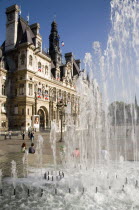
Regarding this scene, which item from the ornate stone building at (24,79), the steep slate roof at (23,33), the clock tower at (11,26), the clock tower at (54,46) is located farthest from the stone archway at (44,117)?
the clock tower at (54,46)

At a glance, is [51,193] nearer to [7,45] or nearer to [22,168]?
[22,168]

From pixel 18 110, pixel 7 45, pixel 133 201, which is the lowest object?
pixel 133 201

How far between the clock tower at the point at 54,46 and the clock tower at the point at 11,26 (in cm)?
1388

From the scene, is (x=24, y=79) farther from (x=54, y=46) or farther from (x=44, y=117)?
(x=54, y=46)

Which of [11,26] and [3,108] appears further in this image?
[11,26]

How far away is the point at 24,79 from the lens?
3478cm

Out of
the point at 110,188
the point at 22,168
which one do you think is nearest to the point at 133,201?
the point at 110,188

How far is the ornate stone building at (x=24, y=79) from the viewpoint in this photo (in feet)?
114

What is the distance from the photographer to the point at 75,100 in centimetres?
5559

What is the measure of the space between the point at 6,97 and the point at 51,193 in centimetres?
3056

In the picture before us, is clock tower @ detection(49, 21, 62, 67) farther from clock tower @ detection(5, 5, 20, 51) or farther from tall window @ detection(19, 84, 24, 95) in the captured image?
tall window @ detection(19, 84, 24, 95)

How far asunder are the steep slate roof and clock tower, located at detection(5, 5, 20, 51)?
2.77 feet

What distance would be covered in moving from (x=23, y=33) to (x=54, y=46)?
14871 mm

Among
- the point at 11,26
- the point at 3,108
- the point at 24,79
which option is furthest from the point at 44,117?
the point at 11,26
